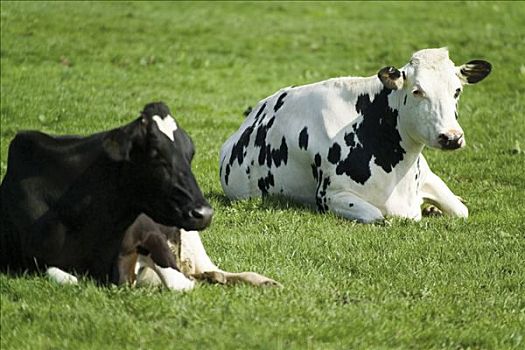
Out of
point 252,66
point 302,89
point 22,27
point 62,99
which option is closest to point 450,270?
point 302,89

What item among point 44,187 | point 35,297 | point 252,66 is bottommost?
point 252,66

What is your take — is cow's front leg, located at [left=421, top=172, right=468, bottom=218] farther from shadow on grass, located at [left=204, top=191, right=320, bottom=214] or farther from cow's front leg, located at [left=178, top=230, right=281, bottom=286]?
cow's front leg, located at [left=178, top=230, right=281, bottom=286]

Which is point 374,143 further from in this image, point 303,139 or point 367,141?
point 303,139

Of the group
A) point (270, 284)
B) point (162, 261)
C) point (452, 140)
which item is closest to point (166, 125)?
point (162, 261)

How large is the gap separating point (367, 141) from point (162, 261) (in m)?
4.76

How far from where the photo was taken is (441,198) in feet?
40.1

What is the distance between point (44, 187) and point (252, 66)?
18.0 metres

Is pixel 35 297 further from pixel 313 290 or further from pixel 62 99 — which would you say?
pixel 62 99

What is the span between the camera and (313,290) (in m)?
8.22

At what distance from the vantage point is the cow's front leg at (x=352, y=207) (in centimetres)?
1151

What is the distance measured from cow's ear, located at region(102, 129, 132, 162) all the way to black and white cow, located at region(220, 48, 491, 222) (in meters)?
4.47

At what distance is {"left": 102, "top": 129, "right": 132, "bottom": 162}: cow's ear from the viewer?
24.5 ft

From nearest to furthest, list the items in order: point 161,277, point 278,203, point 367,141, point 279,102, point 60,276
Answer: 1. point 60,276
2. point 161,277
3. point 367,141
4. point 278,203
5. point 279,102

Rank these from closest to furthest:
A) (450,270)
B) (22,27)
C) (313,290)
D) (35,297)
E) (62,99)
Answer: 1. (35,297)
2. (313,290)
3. (450,270)
4. (62,99)
5. (22,27)
